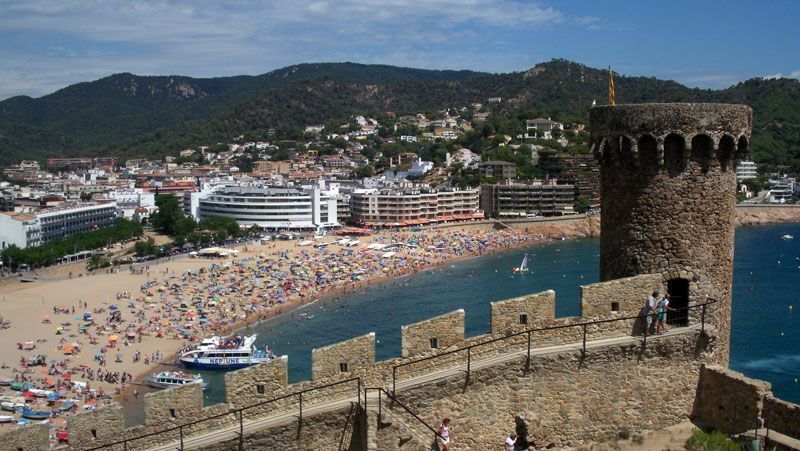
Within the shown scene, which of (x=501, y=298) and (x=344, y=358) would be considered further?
(x=501, y=298)

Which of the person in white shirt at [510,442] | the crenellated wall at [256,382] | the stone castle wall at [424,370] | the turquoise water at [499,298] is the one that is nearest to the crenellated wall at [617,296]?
the stone castle wall at [424,370]

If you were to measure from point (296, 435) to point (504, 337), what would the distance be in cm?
239

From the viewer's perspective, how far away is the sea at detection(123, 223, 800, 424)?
116 ft

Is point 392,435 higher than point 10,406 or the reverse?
higher

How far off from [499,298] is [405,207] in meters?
43.7

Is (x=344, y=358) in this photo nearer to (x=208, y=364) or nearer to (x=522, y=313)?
(x=522, y=313)

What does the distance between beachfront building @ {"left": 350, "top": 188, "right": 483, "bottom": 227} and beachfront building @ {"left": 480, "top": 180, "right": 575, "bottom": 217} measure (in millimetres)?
3449

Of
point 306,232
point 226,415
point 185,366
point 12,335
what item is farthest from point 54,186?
point 226,415

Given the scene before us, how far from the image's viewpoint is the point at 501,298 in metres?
49.1

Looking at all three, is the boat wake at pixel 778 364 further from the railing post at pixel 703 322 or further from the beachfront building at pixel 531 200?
the beachfront building at pixel 531 200

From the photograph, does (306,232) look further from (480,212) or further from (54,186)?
(54,186)

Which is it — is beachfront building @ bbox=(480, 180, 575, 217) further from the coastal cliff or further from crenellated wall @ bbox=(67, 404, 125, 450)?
crenellated wall @ bbox=(67, 404, 125, 450)

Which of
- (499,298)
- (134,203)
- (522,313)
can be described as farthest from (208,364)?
(134,203)

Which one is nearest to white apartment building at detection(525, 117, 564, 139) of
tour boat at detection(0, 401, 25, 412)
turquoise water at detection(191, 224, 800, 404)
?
turquoise water at detection(191, 224, 800, 404)
